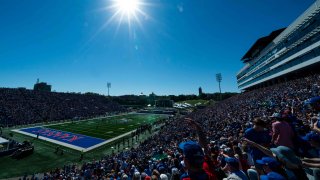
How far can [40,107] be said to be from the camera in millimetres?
63625

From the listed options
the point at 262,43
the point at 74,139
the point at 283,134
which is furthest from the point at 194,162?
the point at 262,43

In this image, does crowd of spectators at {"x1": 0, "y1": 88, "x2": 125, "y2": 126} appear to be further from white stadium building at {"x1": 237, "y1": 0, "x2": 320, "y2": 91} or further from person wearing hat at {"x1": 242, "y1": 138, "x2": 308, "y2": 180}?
person wearing hat at {"x1": 242, "y1": 138, "x2": 308, "y2": 180}

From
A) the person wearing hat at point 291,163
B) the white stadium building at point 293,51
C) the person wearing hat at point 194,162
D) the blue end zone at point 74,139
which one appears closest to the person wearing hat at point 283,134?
the person wearing hat at point 291,163

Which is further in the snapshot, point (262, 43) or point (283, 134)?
point (262, 43)

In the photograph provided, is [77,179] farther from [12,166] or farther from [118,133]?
[118,133]

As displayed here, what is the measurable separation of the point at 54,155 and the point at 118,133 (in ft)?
53.1

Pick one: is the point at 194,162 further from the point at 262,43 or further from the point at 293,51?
the point at 262,43

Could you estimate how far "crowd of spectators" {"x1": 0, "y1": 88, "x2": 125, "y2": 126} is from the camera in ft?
178

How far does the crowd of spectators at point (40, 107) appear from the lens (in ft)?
178

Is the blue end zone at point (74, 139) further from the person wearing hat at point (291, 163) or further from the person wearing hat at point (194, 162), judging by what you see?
the person wearing hat at point (194, 162)

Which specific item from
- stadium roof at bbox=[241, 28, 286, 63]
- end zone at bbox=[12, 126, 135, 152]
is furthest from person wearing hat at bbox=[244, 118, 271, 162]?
stadium roof at bbox=[241, 28, 286, 63]

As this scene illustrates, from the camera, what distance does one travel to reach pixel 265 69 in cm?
5441

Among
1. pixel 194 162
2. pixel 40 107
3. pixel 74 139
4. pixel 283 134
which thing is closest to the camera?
pixel 194 162

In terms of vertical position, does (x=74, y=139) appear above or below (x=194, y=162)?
below
